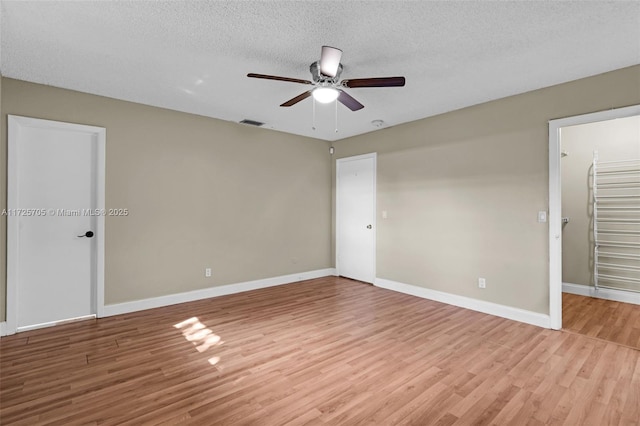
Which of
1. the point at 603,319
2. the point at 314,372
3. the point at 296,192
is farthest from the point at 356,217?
the point at 603,319

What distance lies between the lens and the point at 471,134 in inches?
157

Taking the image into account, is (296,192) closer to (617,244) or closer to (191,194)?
(191,194)

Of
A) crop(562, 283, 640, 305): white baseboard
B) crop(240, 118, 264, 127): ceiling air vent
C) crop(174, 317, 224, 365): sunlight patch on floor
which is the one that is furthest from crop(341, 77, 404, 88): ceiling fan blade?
crop(562, 283, 640, 305): white baseboard

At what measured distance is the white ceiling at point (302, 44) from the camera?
208 centimetres

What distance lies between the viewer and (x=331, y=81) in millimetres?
2736

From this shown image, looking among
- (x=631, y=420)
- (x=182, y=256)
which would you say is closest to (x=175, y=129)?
(x=182, y=256)

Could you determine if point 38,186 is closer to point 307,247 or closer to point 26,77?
point 26,77

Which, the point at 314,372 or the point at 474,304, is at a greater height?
the point at 474,304

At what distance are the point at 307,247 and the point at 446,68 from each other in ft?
12.3

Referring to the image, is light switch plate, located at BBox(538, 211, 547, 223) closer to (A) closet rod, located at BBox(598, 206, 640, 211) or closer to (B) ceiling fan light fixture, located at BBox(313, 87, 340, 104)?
(A) closet rod, located at BBox(598, 206, 640, 211)

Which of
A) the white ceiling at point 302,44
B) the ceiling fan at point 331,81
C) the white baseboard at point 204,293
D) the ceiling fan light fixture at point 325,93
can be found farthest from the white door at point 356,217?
the ceiling fan light fixture at point 325,93

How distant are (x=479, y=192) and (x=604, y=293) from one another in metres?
2.56

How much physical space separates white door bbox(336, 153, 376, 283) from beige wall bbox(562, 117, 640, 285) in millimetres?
3017

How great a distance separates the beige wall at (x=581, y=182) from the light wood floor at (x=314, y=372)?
208cm
